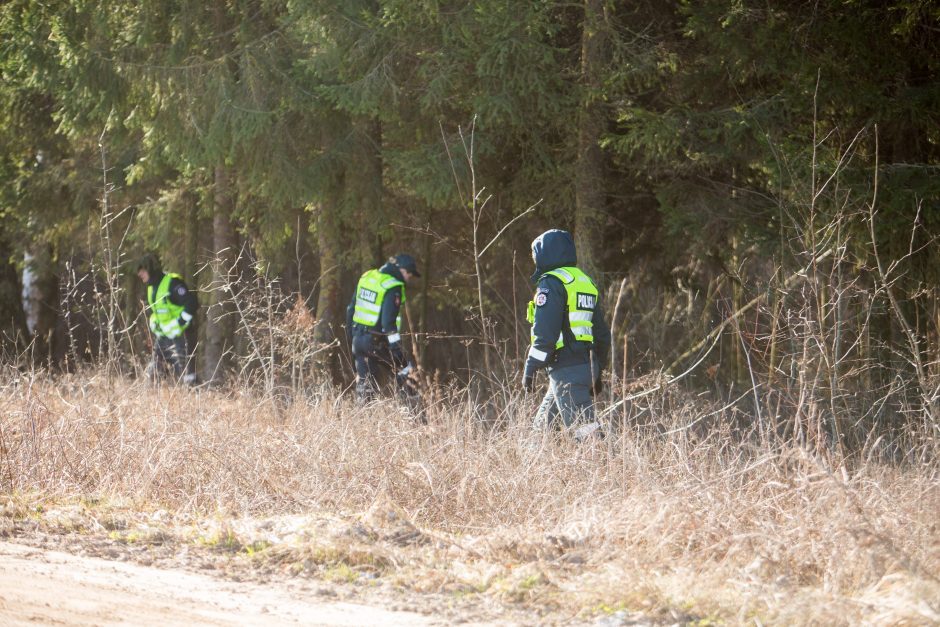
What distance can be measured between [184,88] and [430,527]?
7657 mm

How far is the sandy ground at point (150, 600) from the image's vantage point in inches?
174

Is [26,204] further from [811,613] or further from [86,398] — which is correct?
[811,613]

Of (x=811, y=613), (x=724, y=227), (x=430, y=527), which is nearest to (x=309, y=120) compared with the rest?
(x=724, y=227)

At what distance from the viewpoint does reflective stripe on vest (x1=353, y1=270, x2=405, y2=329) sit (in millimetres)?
11414

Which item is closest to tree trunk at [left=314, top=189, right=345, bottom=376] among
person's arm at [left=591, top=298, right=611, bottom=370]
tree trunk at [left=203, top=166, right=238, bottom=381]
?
tree trunk at [left=203, top=166, right=238, bottom=381]

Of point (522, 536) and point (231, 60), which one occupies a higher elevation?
point (231, 60)

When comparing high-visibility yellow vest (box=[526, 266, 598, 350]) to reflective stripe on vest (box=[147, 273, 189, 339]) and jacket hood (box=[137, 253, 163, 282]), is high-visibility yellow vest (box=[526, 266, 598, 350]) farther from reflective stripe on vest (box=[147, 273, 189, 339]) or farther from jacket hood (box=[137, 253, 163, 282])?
jacket hood (box=[137, 253, 163, 282])

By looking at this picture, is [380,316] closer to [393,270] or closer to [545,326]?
[393,270]

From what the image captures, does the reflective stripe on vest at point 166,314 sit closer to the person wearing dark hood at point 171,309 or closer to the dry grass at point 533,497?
the person wearing dark hood at point 171,309

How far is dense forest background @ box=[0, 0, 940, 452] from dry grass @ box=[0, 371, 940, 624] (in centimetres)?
99

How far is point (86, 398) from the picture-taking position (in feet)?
26.5

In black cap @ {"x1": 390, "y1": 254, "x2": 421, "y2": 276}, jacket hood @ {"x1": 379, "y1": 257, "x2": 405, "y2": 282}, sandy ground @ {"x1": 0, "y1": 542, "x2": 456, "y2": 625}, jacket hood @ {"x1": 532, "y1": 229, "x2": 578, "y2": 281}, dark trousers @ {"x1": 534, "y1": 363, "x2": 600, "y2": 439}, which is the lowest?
sandy ground @ {"x1": 0, "y1": 542, "x2": 456, "y2": 625}

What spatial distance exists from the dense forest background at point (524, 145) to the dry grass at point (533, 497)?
3.24 feet

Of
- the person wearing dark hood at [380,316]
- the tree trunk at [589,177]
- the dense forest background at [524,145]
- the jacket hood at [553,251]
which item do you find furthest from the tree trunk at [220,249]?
the jacket hood at [553,251]
